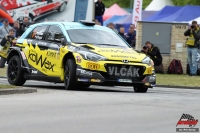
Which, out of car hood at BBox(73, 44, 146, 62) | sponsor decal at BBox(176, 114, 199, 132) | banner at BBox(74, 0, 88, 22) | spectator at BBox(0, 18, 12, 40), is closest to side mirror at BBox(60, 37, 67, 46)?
car hood at BBox(73, 44, 146, 62)

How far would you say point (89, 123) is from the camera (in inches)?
398

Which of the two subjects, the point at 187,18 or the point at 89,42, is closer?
the point at 89,42

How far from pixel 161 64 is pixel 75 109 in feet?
54.8

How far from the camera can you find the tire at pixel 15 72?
18.2m

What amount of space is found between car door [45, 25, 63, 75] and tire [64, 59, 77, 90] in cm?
34

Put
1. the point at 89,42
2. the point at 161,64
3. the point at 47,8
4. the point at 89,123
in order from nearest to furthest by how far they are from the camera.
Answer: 1. the point at 89,123
2. the point at 89,42
3. the point at 161,64
4. the point at 47,8

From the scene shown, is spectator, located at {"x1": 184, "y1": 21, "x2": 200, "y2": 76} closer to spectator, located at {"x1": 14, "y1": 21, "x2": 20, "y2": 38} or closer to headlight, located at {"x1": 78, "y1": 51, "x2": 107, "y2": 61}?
spectator, located at {"x1": 14, "y1": 21, "x2": 20, "y2": 38}

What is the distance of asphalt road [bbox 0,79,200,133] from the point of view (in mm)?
9609

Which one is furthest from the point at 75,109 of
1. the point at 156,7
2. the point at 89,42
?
the point at 156,7

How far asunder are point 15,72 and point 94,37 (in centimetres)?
227

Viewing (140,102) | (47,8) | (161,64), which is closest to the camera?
(140,102)

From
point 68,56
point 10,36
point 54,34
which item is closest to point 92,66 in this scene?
point 68,56

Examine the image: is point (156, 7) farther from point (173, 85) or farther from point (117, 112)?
point (117, 112)

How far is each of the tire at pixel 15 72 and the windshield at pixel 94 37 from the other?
164 centimetres
